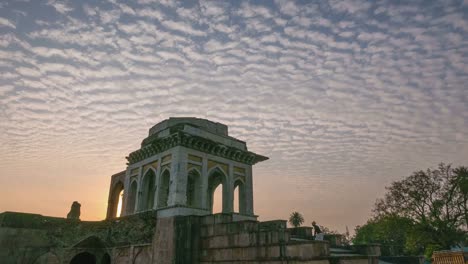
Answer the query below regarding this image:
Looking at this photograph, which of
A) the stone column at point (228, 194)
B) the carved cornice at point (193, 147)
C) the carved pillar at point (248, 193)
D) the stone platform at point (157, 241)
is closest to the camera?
the stone platform at point (157, 241)

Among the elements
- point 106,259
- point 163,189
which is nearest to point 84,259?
point 106,259

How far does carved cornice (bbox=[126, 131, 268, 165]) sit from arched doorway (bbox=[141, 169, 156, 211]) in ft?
4.05

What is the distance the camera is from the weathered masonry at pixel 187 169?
16.9 meters

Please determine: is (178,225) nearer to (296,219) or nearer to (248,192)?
(248,192)

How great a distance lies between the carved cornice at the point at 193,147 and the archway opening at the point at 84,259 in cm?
623

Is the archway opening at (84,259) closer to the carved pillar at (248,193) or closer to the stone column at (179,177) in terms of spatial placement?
the stone column at (179,177)

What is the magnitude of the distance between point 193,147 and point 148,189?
5174 mm

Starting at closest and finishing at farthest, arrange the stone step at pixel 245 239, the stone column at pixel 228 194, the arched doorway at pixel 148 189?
the stone step at pixel 245 239
the stone column at pixel 228 194
the arched doorway at pixel 148 189

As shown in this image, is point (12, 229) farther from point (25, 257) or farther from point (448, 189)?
point (448, 189)

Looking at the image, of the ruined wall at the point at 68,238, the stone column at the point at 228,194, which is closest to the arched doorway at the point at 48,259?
the ruined wall at the point at 68,238

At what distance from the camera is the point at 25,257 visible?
52.5ft

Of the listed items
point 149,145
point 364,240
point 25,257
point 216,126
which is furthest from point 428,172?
point 364,240

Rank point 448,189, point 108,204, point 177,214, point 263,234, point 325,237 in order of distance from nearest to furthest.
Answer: point 263,234, point 325,237, point 177,214, point 108,204, point 448,189

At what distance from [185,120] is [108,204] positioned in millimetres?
9809
